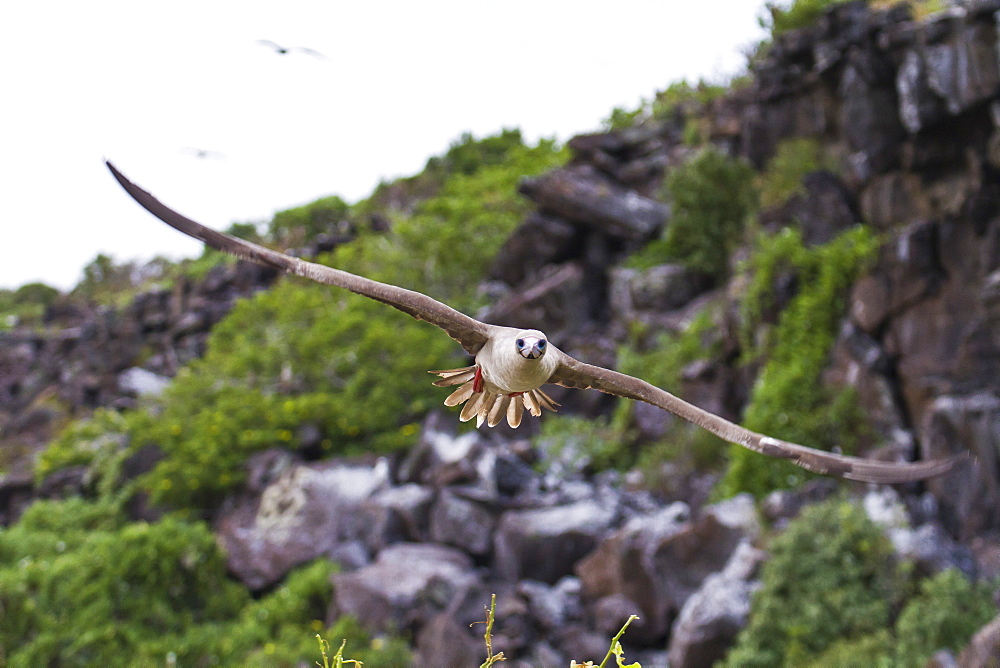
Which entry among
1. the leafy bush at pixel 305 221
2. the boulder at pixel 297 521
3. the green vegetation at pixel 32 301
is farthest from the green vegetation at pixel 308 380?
the green vegetation at pixel 32 301

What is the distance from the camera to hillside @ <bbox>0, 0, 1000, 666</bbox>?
7754mm

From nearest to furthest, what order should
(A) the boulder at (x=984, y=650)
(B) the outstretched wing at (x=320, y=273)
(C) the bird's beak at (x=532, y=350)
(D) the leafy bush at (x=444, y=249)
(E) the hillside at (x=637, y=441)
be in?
(C) the bird's beak at (x=532, y=350) < (B) the outstretched wing at (x=320, y=273) < (A) the boulder at (x=984, y=650) < (E) the hillside at (x=637, y=441) < (D) the leafy bush at (x=444, y=249)

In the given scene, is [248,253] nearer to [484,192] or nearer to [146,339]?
[484,192]

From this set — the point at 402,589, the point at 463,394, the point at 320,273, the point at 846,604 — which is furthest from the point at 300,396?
the point at 320,273

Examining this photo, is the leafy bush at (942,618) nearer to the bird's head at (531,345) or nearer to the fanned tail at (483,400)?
the fanned tail at (483,400)

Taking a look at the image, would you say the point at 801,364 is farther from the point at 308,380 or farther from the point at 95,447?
the point at 95,447

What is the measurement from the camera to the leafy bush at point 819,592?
6.80m

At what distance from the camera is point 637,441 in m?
13.3

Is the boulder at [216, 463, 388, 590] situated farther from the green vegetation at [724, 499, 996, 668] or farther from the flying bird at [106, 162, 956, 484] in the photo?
the flying bird at [106, 162, 956, 484]

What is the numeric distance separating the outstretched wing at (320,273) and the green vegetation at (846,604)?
5325 mm

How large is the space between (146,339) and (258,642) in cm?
2234

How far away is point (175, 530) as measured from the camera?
36.4 ft

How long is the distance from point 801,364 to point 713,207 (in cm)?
654

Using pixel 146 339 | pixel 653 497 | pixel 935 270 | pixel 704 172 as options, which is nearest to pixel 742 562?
pixel 653 497
